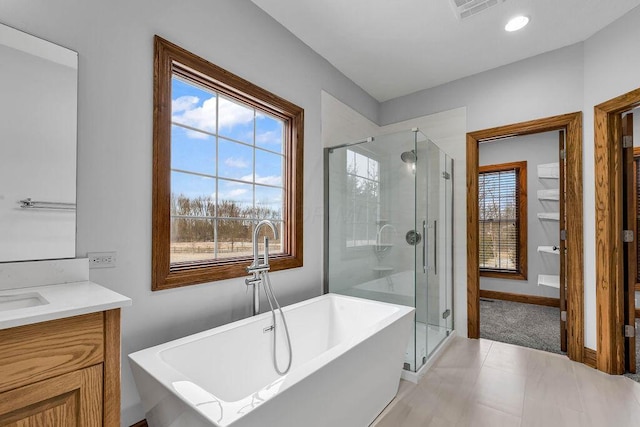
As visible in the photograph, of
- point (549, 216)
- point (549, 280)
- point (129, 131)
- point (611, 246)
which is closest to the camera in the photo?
point (129, 131)

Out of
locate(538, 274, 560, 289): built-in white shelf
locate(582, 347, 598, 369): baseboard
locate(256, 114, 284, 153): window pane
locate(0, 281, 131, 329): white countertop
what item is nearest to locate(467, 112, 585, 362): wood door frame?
locate(582, 347, 598, 369): baseboard

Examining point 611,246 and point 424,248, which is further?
point 424,248

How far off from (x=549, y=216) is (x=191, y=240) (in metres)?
4.69

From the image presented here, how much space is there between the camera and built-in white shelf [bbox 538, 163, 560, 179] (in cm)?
438

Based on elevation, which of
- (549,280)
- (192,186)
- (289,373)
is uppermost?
(192,186)

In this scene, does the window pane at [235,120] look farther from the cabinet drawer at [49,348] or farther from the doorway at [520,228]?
the doorway at [520,228]

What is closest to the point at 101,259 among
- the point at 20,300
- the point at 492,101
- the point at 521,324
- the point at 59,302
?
the point at 20,300

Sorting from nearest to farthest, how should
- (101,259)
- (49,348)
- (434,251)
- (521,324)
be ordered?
(49,348) → (101,259) → (434,251) → (521,324)

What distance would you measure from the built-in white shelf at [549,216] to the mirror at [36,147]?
5238mm

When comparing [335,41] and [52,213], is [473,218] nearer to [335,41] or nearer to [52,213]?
[335,41]

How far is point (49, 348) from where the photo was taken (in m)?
0.89

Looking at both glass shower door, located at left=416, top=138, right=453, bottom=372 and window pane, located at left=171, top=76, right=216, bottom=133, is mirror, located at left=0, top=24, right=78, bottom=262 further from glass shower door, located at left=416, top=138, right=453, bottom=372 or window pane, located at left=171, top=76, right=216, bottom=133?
glass shower door, located at left=416, top=138, right=453, bottom=372

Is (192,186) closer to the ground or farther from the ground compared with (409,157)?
closer to the ground

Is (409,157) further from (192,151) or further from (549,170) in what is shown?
(549,170)
